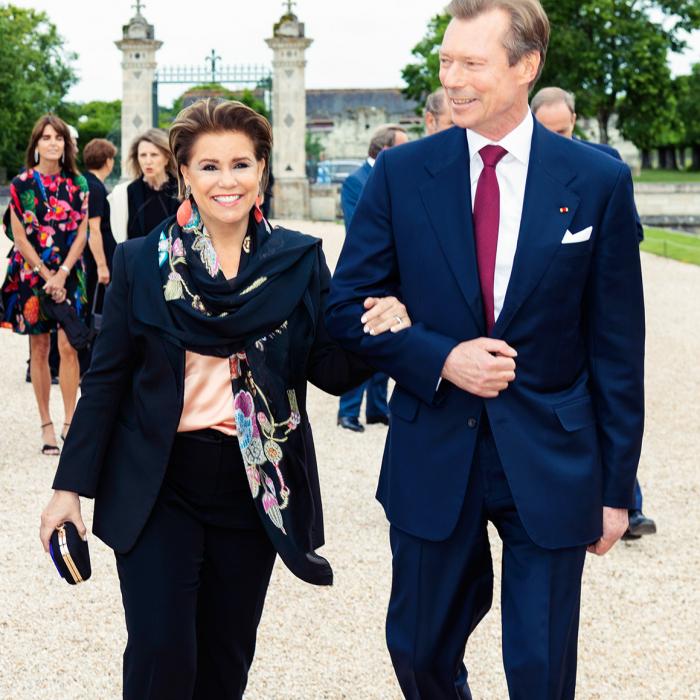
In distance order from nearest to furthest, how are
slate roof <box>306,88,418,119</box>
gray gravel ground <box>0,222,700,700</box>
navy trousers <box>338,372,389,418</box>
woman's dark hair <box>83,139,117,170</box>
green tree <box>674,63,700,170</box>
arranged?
gray gravel ground <box>0,222,700,700</box> → navy trousers <box>338,372,389,418</box> → woman's dark hair <box>83,139,117,170</box> → green tree <box>674,63,700,170</box> → slate roof <box>306,88,418,119</box>

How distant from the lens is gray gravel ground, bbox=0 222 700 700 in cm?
456

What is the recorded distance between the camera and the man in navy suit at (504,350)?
3.15m

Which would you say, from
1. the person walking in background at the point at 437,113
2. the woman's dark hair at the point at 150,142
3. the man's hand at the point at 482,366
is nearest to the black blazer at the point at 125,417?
the man's hand at the point at 482,366

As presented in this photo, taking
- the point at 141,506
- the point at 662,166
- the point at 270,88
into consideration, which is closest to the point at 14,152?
the point at 270,88

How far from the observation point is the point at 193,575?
3.28 metres

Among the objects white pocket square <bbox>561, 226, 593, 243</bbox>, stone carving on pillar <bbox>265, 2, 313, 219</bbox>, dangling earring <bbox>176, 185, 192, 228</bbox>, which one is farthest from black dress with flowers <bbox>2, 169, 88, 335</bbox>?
stone carving on pillar <bbox>265, 2, 313, 219</bbox>

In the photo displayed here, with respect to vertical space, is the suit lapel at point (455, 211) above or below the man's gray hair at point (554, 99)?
below

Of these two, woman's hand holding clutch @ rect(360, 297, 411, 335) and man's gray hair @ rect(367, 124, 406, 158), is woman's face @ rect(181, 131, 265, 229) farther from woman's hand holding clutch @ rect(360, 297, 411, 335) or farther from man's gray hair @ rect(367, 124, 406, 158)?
man's gray hair @ rect(367, 124, 406, 158)

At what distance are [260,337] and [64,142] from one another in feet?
17.2

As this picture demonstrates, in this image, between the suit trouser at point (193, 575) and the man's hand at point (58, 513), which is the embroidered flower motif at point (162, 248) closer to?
the suit trouser at point (193, 575)

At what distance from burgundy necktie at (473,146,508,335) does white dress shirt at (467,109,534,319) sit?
12 mm

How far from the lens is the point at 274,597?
18.1 feet

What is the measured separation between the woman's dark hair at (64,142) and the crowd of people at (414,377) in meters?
4.84

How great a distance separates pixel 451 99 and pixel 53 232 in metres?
5.57
